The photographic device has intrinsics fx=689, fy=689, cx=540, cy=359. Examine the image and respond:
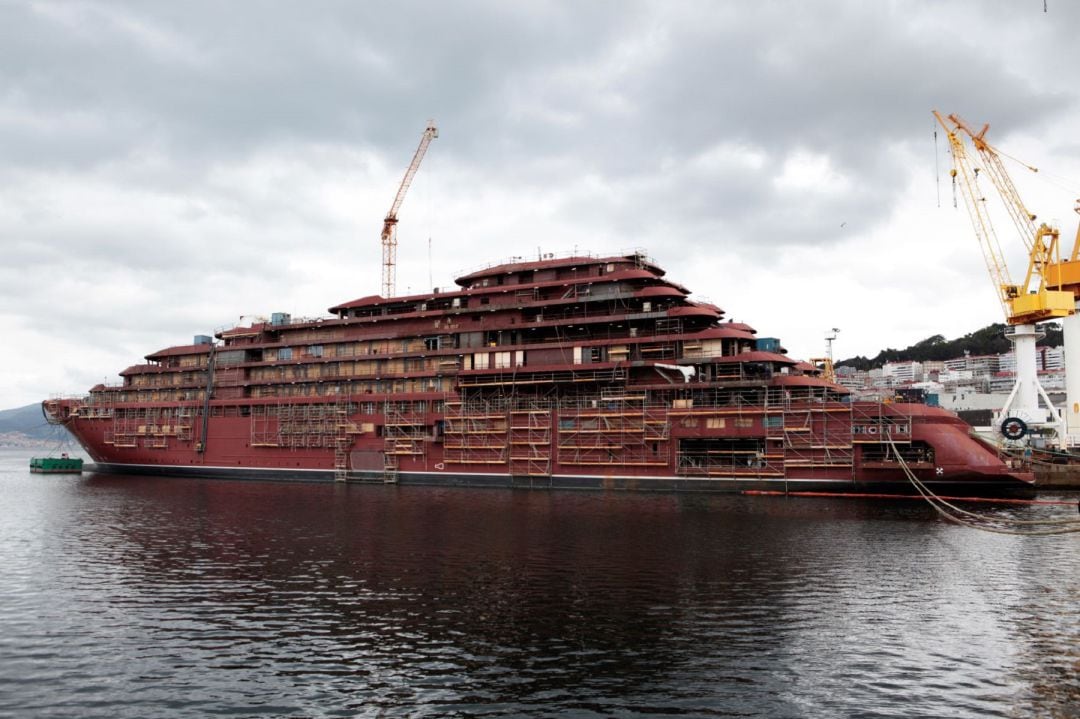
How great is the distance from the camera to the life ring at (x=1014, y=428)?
72.3 metres

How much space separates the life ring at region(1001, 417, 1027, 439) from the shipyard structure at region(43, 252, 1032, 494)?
17975mm

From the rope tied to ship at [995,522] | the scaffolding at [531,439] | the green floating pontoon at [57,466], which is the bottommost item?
the green floating pontoon at [57,466]

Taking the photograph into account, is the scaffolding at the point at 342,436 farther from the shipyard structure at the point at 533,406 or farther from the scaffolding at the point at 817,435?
the scaffolding at the point at 817,435

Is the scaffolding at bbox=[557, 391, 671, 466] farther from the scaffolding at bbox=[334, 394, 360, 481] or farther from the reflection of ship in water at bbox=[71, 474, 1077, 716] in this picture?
the scaffolding at bbox=[334, 394, 360, 481]

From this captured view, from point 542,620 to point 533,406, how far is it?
46476mm

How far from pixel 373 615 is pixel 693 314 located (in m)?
46.5

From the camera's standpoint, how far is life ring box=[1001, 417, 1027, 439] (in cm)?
7231

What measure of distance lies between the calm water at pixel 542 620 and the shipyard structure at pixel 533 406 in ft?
54.3

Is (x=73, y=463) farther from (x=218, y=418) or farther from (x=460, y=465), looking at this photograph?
(x=460, y=465)

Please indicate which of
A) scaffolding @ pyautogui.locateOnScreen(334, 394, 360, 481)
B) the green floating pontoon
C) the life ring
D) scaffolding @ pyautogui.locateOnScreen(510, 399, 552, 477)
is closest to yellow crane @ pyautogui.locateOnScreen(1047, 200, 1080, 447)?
the life ring

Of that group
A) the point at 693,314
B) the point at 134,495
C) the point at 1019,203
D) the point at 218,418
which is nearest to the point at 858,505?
the point at 693,314

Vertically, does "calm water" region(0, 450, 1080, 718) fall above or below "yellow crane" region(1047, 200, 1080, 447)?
below

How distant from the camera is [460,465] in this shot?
Answer: 235ft

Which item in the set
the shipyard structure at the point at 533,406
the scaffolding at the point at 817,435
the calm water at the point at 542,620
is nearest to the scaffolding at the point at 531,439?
the shipyard structure at the point at 533,406
